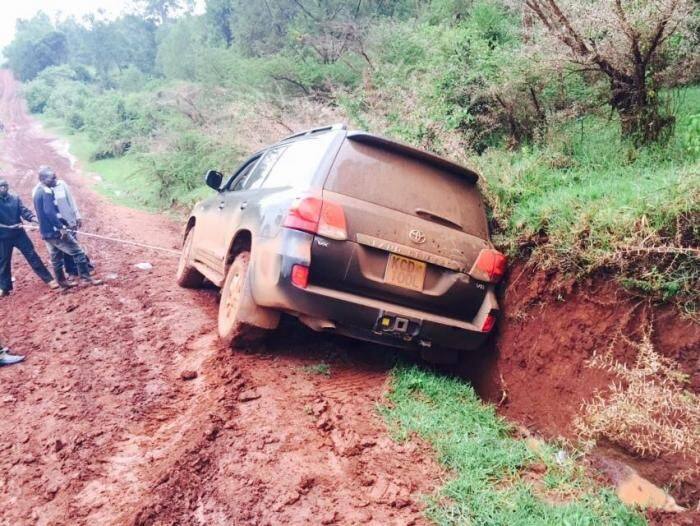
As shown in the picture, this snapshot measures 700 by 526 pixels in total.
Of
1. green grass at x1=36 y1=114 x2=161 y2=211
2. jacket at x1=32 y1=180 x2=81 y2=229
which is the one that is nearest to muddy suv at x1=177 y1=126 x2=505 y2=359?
jacket at x1=32 y1=180 x2=81 y2=229

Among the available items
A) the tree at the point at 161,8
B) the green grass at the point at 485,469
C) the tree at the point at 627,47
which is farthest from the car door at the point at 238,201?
the tree at the point at 161,8

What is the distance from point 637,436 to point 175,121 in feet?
61.5

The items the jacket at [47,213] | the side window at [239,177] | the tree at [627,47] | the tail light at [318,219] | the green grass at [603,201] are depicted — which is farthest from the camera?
the jacket at [47,213]

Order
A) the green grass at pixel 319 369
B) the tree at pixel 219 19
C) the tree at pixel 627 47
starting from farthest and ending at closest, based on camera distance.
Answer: the tree at pixel 219 19 < the tree at pixel 627 47 < the green grass at pixel 319 369

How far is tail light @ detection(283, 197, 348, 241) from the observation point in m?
3.37

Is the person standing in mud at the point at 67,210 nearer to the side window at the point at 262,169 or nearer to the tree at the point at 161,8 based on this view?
the side window at the point at 262,169

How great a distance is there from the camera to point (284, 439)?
9.94 ft

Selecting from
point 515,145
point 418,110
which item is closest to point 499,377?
point 515,145

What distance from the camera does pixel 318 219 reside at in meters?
3.37

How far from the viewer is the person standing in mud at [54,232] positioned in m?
6.76

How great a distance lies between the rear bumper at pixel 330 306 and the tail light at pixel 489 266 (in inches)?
9.8

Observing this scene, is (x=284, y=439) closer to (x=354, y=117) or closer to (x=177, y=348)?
(x=177, y=348)

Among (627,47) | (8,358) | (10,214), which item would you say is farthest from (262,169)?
A: (10,214)

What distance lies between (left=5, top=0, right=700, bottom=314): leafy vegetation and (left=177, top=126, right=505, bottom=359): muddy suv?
1.81ft
